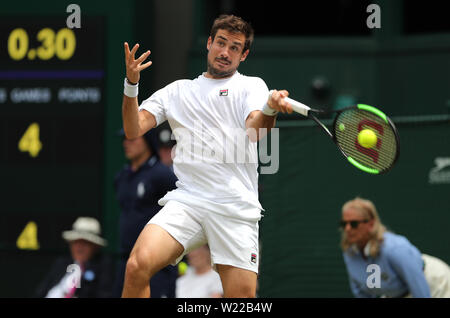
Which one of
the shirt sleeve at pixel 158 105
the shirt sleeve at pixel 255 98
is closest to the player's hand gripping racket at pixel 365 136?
the shirt sleeve at pixel 255 98

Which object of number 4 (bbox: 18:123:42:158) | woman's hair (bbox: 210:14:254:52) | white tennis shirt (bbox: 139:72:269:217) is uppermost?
woman's hair (bbox: 210:14:254:52)

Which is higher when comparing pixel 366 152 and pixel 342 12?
pixel 342 12

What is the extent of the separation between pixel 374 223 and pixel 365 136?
1.86 meters

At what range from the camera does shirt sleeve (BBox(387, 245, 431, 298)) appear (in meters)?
6.36

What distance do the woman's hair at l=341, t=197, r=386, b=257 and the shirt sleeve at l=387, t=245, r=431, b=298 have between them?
0.12 m

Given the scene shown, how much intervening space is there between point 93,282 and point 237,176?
8.58ft

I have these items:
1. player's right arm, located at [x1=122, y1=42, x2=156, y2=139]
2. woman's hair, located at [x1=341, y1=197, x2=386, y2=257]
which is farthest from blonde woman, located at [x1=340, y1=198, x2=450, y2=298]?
player's right arm, located at [x1=122, y1=42, x2=156, y2=139]

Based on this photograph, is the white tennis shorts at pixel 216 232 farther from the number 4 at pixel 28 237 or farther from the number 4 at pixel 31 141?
the number 4 at pixel 31 141

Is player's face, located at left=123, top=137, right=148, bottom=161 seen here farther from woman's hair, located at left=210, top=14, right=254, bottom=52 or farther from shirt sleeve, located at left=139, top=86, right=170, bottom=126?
woman's hair, located at left=210, top=14, right=254, bottom=52

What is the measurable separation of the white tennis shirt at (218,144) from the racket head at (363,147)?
43 centimetres
